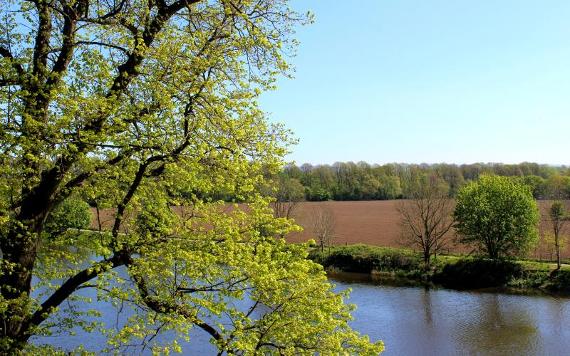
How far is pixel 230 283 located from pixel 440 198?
32.9m

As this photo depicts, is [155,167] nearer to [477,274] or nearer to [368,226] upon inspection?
[477,274]

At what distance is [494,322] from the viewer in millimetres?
24172

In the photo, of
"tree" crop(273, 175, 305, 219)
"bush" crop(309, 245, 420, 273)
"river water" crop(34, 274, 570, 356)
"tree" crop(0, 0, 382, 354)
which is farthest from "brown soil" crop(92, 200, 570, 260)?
"tree" crop(0, 0, 382, 354)

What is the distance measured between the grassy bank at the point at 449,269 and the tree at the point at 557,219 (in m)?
1.64

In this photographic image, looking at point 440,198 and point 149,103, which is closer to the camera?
point 149,103

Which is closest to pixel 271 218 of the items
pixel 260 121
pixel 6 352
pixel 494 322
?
pixel 260 121

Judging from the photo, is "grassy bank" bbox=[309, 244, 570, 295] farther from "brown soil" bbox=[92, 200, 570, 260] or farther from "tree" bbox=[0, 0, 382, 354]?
"tree" bbox=[0, 0, 382, 354]

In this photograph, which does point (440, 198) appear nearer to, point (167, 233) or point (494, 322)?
point (494, 322)

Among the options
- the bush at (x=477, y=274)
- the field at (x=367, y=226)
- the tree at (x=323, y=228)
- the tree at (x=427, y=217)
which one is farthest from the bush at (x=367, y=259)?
the field at (x=367, y=226)

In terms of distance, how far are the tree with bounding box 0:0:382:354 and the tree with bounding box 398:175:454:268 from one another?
30270mm

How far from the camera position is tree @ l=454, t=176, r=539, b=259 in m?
33.5

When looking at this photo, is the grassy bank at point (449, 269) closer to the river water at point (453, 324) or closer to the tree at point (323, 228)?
the tree at point (323, 228)

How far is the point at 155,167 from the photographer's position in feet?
25.1

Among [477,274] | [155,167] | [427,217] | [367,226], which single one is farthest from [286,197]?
[155,167]
